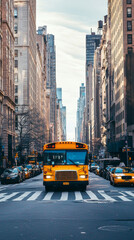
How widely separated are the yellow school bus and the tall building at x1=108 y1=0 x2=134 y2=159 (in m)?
61.0

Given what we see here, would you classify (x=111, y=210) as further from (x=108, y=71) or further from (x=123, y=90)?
(x=108, y=71)

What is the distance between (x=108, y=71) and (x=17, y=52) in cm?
3265

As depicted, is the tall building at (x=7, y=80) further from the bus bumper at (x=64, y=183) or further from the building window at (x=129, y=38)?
the bus bumper at (x=64, y=183)

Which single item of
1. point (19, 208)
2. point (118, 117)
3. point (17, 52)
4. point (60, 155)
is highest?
point (17, 52)

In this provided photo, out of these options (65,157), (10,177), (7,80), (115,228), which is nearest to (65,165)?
(65,157)

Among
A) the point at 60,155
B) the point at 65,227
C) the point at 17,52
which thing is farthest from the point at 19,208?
the point at 17,52

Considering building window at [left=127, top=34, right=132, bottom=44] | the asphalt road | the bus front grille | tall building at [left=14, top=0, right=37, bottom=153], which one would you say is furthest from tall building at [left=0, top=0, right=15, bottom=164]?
the asphalt road

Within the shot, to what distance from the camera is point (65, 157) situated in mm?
23359

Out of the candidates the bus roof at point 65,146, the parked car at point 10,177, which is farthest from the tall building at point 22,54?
the bus roof at point 65,146

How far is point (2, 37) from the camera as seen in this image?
71.5 meters

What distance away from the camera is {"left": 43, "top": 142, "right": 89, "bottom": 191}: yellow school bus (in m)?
22.8

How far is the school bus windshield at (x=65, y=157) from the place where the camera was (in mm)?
23203

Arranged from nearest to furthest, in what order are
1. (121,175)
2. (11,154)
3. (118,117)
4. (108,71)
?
1. (121,175)
2. (11,154)
3. (118,117)
4. (108,71)

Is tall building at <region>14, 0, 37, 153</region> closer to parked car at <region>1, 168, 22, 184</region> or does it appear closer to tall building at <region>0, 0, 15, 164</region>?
tall building at <region>0, 0, 15, 164</region>
